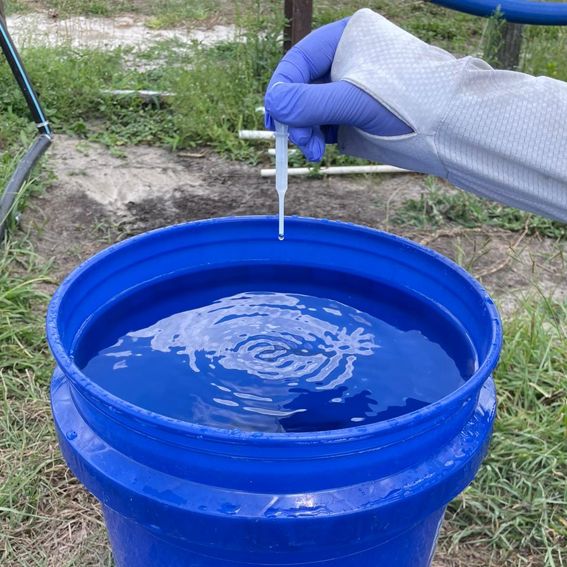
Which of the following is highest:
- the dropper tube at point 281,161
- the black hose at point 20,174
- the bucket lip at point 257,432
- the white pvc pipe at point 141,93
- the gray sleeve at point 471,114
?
the gray sleeve at point 471,114

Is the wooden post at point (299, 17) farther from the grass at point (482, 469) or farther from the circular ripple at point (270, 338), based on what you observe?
the circular ripple at point (270, 338)

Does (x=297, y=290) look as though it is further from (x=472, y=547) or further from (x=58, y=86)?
(x=58, y=86)

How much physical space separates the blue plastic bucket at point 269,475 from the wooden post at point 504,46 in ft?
9.37

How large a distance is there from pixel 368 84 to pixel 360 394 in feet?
1.84

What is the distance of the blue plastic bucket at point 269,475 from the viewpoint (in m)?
0.97

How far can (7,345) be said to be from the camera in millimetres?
2242

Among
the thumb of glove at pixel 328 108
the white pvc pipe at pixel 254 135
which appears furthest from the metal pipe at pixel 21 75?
the thumb of glove at pixel 328 108

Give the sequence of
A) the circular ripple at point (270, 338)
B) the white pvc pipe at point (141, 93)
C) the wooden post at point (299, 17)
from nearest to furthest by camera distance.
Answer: the circular ripple at point (270, 338) < the wooden post at point (299, 17) < the white pvc pipe at point (141, 93)

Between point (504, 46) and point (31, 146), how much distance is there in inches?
96.2

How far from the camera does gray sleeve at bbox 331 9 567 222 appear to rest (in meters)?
1.38

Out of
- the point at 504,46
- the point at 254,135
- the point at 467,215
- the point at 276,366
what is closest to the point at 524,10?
the point at 504,46

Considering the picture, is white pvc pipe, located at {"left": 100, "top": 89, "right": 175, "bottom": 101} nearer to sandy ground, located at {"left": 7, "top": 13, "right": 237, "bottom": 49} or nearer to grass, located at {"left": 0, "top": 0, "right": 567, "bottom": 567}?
grass, located at {"left": 0, "top": 0, "right": 567, "bottom": 567}

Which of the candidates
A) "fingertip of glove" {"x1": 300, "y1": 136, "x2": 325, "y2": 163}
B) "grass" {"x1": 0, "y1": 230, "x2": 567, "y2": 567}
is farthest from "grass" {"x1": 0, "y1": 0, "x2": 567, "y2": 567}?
"fingertip of glove" {"x1": 300, "y1": 136, "x2": 325, "y2": 163}

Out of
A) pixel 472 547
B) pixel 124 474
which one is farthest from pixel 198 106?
pixel 124 474
